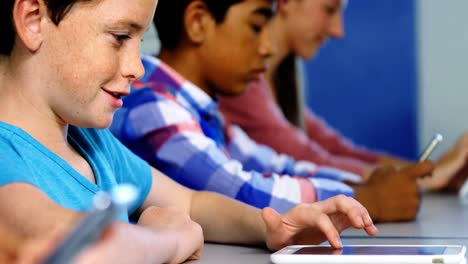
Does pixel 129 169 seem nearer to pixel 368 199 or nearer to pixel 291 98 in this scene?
pixel 368 199

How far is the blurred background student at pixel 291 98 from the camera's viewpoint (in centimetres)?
188

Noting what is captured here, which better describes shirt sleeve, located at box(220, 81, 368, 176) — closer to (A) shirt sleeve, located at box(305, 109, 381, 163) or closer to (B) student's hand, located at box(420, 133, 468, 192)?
(B) student's hand, located at box(420, 133, 468, 192)

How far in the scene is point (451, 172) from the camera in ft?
5.90

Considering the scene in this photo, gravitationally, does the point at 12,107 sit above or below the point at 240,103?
above

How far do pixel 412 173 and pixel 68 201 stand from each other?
0.67m

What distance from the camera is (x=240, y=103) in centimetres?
188

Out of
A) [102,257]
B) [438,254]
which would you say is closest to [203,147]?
[438,254]

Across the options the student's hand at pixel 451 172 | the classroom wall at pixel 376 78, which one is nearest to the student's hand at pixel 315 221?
the student's hand at pixel 451 172

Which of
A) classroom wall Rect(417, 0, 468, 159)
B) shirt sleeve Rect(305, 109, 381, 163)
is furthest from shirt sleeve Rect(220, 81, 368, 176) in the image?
classroom wall Rect(417, 0, 468, 159)

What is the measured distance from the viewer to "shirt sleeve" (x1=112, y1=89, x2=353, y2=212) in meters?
1.17

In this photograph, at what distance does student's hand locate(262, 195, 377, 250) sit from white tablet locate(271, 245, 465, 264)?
0.05 metres

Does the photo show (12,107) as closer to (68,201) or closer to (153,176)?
(68,201)

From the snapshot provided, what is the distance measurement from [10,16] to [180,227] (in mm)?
253

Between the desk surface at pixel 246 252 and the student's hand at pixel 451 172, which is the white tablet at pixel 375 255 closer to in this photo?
the desk surface at pixel 246 252
